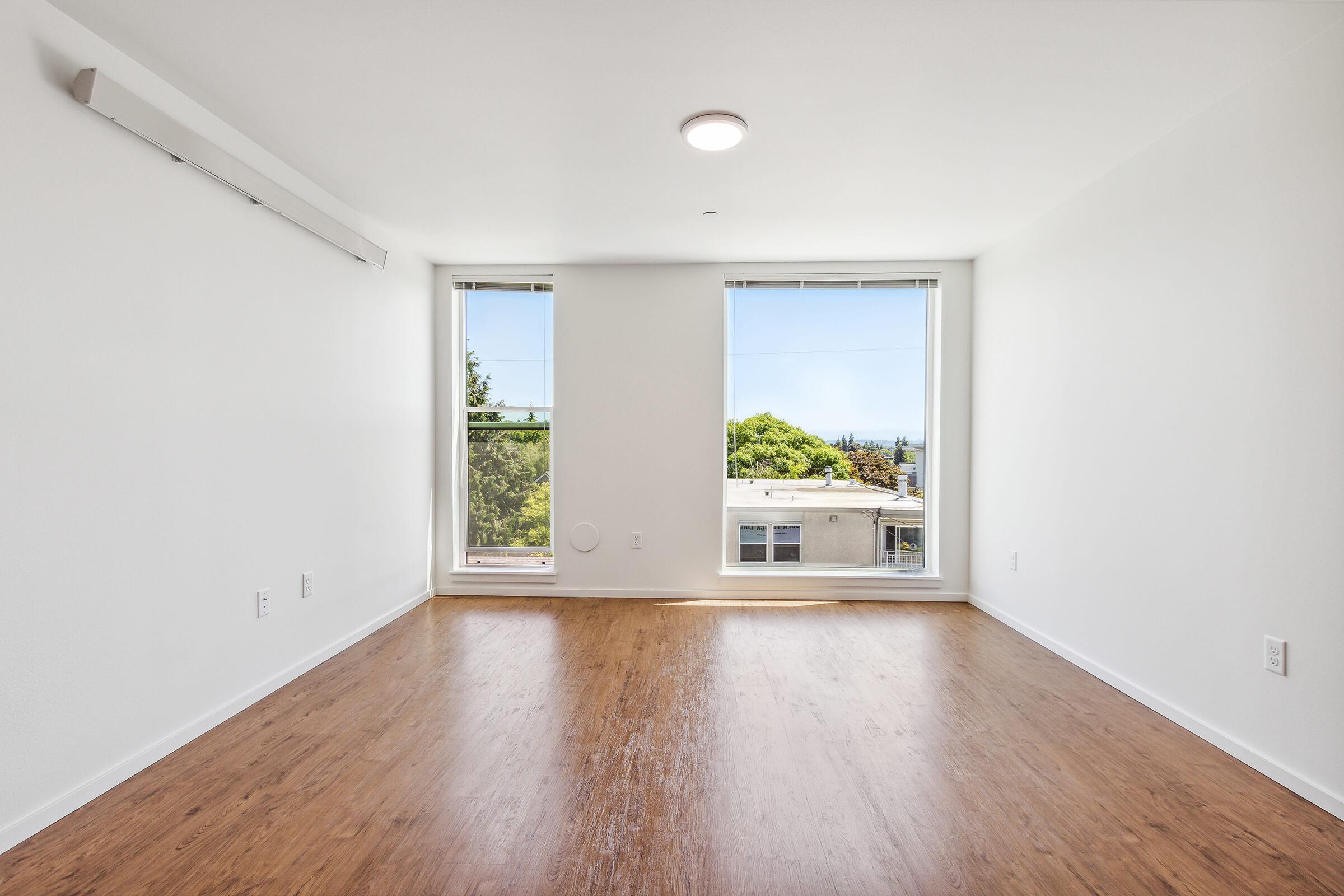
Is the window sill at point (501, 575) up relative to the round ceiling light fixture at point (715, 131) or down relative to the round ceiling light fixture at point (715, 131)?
down

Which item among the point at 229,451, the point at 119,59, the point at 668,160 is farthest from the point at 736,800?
the point at 119,59

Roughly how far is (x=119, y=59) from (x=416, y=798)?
8.74ft

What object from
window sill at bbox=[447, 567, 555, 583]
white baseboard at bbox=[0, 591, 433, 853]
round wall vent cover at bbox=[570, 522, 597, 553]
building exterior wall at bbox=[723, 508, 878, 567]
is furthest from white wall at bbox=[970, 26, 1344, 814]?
white baseboard at bbox=[0, 591, 433, 853]

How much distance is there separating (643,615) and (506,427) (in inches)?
69.6

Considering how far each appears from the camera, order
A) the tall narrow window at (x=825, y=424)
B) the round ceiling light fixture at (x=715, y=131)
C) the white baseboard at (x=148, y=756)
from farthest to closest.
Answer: the tall narrow window at (x=825, y=424) < the round ceiling light fixture at (x=715, y=131) < the white baseboard at (x=148, y=756)

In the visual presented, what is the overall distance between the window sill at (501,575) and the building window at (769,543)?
146 cm

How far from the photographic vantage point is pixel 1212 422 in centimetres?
242

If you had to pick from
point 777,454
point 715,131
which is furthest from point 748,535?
point 715,131

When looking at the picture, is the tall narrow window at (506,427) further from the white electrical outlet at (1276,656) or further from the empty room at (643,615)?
the white electrical outlet at (1276,656)

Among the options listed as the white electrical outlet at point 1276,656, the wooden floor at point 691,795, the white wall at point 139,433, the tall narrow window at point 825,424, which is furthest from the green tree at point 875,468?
the white wall at point 139,433

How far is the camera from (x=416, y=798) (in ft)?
6.65

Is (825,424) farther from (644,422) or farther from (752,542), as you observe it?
(644,422)

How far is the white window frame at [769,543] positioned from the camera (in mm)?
4738

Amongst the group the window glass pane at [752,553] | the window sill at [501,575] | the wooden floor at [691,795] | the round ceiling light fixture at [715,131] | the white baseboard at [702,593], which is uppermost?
the round ceiling light fixture at [715,131]
